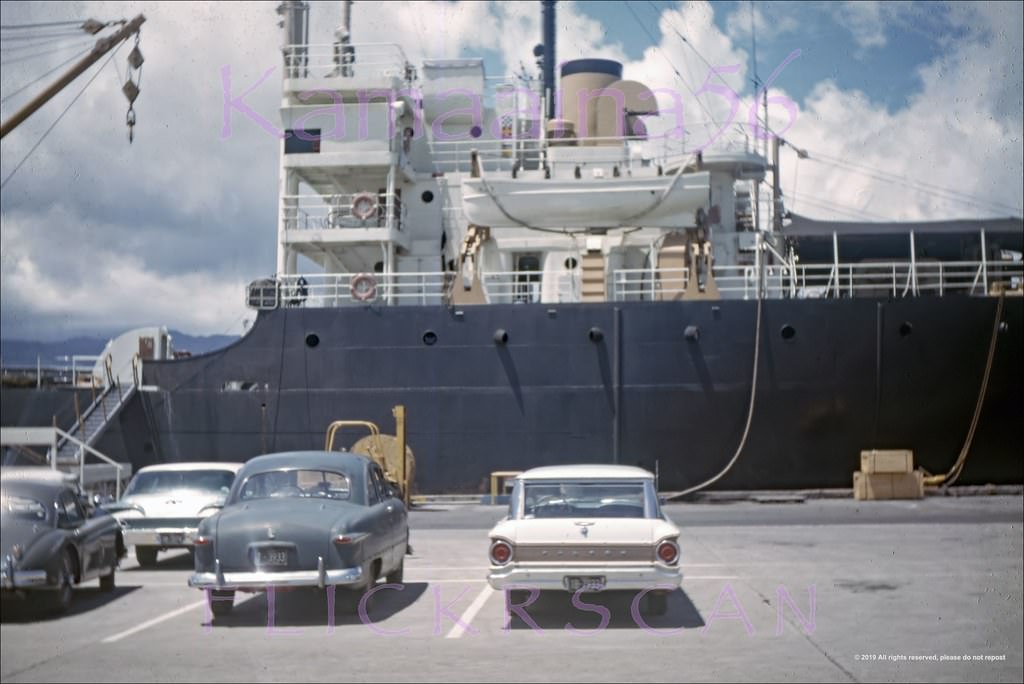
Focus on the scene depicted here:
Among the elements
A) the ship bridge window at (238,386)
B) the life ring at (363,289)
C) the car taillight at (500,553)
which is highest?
the life ring at (363,289)

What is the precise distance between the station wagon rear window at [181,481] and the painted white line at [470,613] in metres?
4.36

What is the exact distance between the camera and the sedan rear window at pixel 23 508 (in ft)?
28.0

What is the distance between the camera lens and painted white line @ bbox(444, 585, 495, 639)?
306 inches

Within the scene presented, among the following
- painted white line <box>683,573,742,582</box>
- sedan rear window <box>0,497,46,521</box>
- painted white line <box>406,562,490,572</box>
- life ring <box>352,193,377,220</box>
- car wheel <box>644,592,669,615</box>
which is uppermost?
life ring <box>352,193,377,220</box>

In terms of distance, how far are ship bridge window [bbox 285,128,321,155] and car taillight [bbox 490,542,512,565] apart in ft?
61.0

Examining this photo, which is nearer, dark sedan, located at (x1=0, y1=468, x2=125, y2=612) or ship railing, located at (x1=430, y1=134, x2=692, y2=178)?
dark sedan, located at (x1=0, y1=468, x2=125, y2=612)

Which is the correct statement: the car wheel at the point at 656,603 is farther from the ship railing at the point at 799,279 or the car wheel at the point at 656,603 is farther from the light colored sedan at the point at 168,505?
the ship railing at the point at 799,279

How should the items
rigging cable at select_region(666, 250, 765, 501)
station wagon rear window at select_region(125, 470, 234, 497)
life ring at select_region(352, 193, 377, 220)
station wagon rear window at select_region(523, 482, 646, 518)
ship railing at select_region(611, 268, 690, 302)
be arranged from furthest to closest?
life ring at select_region(352, 193, 377, 220), ship railing at select_region(611, 268, 690, 302), rigging cable at select_region(666, 250, 765, 501), station wagon rear window at select_region(125, 470, 234, 497), station wagon rear window at select_region(523, 482, 646, 518)

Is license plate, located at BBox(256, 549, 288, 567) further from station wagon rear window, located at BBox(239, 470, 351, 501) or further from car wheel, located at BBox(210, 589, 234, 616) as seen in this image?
station wagon rear window, located at BBox(239, 470, 351, 501)

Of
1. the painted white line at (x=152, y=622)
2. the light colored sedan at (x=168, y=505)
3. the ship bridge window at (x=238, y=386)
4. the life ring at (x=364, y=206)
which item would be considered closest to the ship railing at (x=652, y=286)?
the life ring at (x=364, y=206)

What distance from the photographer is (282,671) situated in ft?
22.0

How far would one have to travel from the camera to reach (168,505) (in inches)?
497

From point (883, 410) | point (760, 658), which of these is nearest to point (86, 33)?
point (760, 658)

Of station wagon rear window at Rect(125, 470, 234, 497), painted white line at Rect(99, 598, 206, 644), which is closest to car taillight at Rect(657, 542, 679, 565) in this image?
painted white line at Rect(99, 598, 206, 644)
